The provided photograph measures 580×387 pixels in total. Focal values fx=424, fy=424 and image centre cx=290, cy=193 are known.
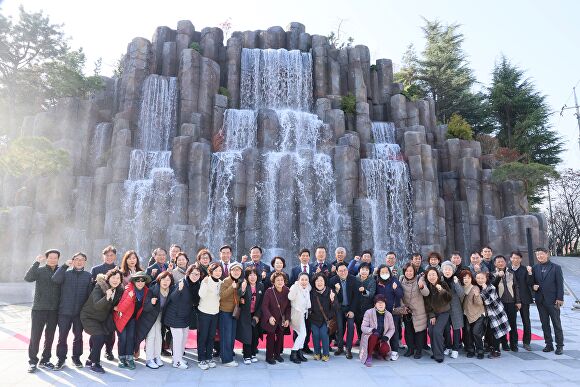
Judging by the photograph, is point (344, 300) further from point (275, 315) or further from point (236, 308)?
point (236, 308)

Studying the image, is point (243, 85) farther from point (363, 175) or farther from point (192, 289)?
point (192, 289)

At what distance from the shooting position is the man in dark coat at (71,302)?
6750mm

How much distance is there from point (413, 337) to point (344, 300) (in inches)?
56.7

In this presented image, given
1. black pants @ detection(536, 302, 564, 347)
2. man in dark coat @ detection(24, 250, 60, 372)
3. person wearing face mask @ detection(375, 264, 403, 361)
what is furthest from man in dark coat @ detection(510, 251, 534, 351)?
man in dark coat @ detection(24, 250, 60, 372)

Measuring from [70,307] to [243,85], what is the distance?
67.8ft

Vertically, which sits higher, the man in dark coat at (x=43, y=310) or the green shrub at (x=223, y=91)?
the green shrub at (x=223, y=91)

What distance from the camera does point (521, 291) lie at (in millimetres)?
8398

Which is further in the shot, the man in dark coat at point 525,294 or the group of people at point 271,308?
the man in dark coat at point 525,294

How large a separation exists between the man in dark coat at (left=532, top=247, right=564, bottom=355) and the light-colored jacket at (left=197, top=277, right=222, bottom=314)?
6049 mm

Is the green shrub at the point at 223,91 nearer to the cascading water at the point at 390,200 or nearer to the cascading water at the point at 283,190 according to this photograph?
the cascading water at the point at 283,190

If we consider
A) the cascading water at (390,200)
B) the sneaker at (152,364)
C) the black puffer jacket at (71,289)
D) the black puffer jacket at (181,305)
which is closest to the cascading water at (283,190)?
the cascading water at (390,200)

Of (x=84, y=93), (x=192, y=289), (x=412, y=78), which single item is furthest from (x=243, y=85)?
(x=192, y=289)

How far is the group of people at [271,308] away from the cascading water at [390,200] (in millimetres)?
10868

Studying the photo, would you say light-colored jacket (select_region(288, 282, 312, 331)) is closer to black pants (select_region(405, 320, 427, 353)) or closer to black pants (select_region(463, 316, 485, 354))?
black pants (select_region(405, 320, 427, 353))
